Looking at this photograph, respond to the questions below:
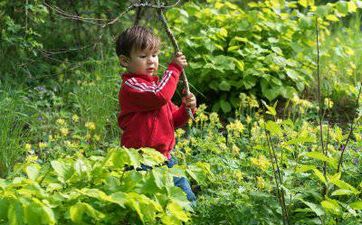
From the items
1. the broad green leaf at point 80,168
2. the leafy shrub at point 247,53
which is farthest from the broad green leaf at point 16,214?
the leafy shrub at point 247,53

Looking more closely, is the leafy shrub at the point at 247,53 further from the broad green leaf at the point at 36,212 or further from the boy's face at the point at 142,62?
the broad green leaf at the point at 36,212

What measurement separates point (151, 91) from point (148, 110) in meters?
0.15

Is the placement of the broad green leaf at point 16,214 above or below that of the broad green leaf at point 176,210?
above

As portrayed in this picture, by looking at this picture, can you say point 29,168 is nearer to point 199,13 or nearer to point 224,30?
point 224,30

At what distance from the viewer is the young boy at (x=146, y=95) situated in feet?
12.3

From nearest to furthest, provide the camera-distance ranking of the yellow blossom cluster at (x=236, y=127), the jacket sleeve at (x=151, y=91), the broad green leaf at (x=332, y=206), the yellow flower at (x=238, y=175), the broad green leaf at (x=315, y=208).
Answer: the broad green leaf at (x=332, y=206), the broad green leaf at (x=315, y=208), the yellow flower at (x=238, y=175), the jacket sleeve at (x=151, y=91), the yellow blossom cluster at (x=236, y=127)

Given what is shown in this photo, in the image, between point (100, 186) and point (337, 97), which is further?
point (337, 97)

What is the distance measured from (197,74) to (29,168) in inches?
127

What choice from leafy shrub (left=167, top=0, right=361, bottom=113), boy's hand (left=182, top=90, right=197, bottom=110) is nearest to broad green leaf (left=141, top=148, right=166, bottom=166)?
boy's hand (left=182, top=90, right=197, bottom=110)

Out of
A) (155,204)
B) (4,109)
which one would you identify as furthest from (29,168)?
(4,109)

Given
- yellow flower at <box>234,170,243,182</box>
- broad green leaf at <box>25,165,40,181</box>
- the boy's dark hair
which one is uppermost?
the boy's dark hair

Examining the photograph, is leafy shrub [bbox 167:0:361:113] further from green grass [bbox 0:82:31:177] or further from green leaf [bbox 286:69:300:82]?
green grass [bbox 0:82:31:177]

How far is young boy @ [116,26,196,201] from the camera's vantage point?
12.3 ft

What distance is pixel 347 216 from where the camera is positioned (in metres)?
3.04
